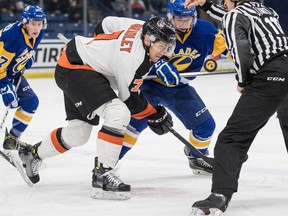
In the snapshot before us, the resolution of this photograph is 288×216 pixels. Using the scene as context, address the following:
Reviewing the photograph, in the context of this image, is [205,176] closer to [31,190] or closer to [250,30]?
[31,190]

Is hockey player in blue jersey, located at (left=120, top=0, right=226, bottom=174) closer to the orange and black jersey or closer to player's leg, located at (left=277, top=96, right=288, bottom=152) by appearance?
the orange and black jersey

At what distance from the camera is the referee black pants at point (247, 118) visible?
2.92 meters

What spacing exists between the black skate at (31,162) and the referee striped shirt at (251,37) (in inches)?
48.1

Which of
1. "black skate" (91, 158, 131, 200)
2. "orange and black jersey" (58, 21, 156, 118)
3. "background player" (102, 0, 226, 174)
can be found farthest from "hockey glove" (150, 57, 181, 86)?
"black skate" (91, 158, 131, 200)

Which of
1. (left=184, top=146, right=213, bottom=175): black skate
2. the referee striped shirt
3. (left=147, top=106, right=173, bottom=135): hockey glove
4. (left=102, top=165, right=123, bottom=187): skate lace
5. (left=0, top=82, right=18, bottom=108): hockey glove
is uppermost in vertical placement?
the referee striped shirt

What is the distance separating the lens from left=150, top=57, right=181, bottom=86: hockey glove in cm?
372

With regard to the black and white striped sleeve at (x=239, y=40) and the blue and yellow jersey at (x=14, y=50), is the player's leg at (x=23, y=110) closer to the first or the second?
the blue and yellow jersey at (x=14, y=50)

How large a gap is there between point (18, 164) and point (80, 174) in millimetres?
392

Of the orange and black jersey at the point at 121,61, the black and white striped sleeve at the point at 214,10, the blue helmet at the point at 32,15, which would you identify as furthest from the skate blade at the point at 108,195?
the blue helmet at the point at 32,15

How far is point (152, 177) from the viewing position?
12.9ft

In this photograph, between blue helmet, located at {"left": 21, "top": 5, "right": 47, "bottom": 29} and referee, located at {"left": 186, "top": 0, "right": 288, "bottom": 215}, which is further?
blue helmet, located at {"left": 21, "top": 5, "right": 47, "bottom": 29}

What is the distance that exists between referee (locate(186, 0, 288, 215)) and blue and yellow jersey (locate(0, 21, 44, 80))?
216cm

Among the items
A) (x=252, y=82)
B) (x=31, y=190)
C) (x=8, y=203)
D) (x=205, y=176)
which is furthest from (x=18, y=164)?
(x=252, y=82)

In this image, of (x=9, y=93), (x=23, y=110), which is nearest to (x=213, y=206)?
(x=9, y=93)
